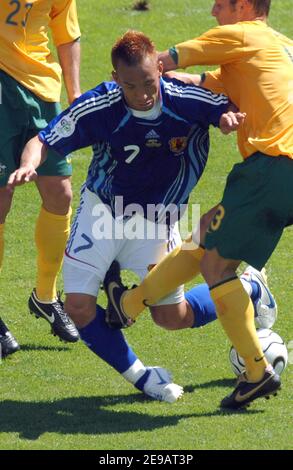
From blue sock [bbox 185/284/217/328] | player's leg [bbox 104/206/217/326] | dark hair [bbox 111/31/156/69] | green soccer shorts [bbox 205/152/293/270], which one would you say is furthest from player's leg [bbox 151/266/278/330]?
dark hair [bbox 111/31/156/69]

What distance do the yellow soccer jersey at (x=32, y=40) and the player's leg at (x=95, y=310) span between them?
95cm

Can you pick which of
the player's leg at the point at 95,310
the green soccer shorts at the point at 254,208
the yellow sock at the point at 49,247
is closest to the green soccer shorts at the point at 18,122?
the yellow sock at the point at 49,247

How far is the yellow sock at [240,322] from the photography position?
673 cm

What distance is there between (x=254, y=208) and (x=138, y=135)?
71 centimetres

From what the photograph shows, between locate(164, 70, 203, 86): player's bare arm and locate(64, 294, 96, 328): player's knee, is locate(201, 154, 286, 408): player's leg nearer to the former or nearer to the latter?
locate(164, 70, 203, 86): player's bare arm

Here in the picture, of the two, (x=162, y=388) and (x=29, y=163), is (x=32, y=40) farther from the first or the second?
(x=162, y=388)

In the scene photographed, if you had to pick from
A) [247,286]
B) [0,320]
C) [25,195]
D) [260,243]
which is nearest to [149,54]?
[260,243]

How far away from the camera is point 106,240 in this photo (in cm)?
714

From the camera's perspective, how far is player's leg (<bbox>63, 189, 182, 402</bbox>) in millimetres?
7059

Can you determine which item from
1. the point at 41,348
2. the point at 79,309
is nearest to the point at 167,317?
the point at 79,309

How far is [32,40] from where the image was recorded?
773 cm

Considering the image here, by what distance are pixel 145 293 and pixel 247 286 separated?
0.65 m

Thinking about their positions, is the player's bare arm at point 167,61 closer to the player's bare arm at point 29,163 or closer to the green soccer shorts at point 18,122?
the player's bare arm at point 29,163

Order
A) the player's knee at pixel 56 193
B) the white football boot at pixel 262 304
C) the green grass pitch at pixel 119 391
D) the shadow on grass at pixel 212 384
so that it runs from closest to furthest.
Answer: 1. the green grass pitch at pixel 119 391
2. the shadow on grass at pixel 212 384
3. the white football boot at pixel 262 304
4. the player's knee at pixel 56 193
